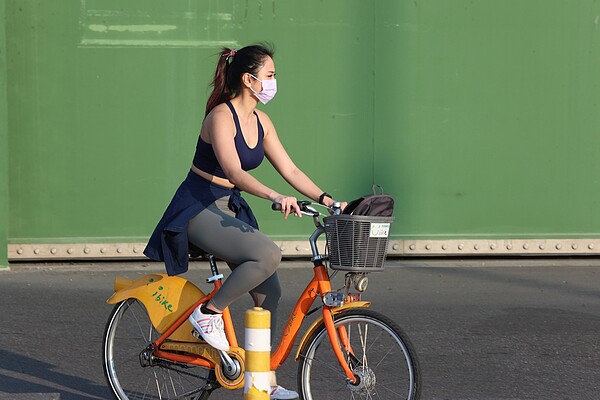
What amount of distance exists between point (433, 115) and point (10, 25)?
361 centimetres

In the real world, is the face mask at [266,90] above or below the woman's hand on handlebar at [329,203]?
above

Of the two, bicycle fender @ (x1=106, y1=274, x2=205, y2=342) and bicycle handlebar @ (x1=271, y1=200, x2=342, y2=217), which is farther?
bicycle fender @ (x1=106, y1=274, x2=205, y2=342)

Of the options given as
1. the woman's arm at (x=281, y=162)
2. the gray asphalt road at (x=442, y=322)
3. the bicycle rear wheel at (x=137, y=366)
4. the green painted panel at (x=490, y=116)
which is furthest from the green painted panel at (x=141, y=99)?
the woman's arm at (x=281, y=162)

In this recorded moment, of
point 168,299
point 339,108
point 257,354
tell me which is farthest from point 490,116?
point 257,354

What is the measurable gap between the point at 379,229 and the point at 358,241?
10 cm

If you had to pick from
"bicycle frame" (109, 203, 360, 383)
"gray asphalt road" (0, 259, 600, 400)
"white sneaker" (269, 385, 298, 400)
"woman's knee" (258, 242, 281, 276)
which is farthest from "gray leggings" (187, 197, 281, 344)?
"gray asphalt road" (0, 259, 600, 400)

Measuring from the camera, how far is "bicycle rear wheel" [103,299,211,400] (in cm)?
544

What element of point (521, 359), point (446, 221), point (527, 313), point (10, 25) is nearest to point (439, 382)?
point (521, 359)

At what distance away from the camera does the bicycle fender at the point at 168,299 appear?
5.29 meters

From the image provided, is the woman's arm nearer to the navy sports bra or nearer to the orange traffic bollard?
the navy sports bra

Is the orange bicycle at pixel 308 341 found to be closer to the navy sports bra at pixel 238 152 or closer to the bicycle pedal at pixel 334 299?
the bicycle pedal at pixel 334 299

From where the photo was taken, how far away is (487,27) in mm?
10133

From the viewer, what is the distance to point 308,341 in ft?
16.5

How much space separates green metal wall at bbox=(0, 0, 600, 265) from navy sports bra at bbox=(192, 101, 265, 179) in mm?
4671
